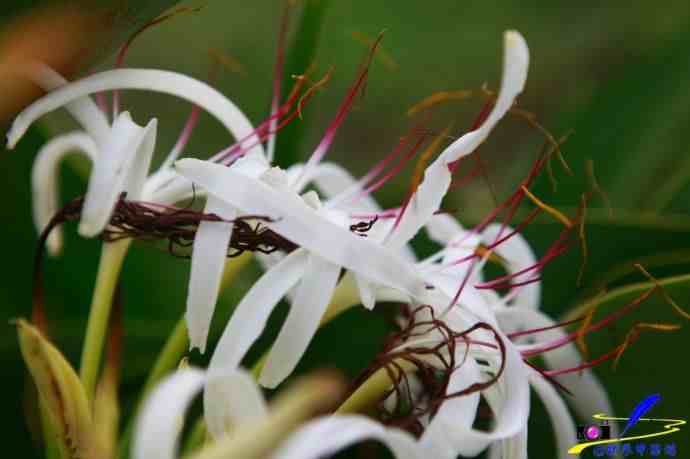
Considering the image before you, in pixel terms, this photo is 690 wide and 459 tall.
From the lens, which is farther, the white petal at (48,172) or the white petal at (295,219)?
the white petal at (48,172)

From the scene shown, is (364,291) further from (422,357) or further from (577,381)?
(577,381)

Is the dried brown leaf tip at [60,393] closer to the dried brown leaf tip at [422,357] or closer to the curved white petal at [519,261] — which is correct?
the dried brown leaf tip at [422,357]

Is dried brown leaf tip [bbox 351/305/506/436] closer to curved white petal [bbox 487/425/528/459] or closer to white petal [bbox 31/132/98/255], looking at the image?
curved white petal [bbox 487/425/528/459]

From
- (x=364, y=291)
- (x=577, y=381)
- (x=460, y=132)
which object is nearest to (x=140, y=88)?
(x=364, y=291)

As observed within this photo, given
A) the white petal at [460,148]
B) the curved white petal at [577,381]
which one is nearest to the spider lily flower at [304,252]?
the white petal at [460,148]

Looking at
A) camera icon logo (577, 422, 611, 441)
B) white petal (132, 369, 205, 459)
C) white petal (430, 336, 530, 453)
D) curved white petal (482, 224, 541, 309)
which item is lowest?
camera icon logo (577, 422, 611, 441)

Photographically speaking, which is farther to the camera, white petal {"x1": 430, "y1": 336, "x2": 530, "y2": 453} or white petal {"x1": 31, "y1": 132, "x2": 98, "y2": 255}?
white petal {"x1": 31, "y1": 132, "x2": 98, "y2": 255}

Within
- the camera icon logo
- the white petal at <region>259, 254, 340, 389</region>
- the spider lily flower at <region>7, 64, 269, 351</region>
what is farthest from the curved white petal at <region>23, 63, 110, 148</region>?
the camera icon logo

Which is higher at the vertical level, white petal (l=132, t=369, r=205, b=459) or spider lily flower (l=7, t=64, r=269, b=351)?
spider lily flower (l=7, t=64, r=269, b=351)
